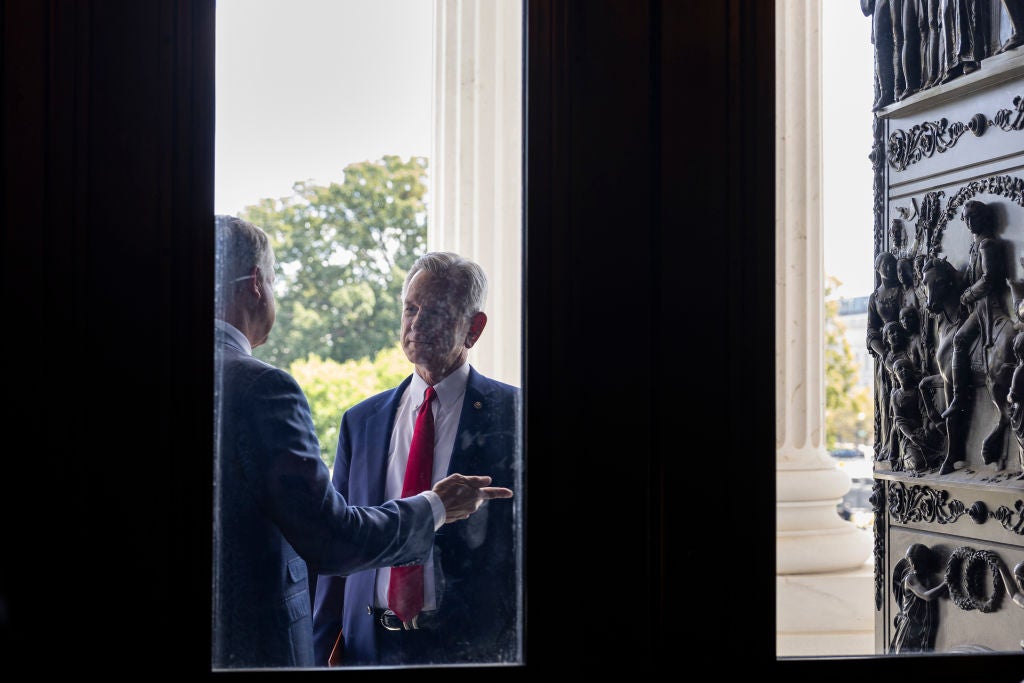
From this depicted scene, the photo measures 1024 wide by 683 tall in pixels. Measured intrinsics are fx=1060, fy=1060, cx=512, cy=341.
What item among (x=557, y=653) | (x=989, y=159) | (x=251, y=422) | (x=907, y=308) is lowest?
(x=557, y=653)

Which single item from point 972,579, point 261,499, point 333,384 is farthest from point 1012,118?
point 261,499

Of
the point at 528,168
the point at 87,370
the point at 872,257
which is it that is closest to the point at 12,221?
the point at 87,370

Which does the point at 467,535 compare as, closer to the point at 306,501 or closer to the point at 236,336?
the point at 306,501

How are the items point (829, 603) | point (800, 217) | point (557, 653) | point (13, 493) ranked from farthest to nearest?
point (800, 217) → point (829, 603) → point (557, 653) → point (13, 493)

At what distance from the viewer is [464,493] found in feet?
8.14

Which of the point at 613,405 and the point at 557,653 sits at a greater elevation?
→ the point at 613,405

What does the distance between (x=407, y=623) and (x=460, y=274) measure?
82 cm

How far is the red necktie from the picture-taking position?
2.46m

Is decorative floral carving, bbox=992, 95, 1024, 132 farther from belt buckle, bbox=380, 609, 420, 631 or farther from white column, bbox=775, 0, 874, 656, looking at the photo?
belt buckle, bbox=380, 609, 420, 631

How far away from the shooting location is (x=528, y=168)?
8.09ft

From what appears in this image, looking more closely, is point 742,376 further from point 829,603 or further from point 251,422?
point 251,422

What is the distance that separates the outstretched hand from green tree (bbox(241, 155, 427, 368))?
357mm

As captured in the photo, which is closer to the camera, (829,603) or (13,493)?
(13,493)

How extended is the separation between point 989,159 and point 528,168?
164cm
